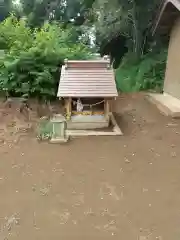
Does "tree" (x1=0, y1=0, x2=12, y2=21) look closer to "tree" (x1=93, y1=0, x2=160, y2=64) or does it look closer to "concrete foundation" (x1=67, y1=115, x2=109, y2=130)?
"tree" (x1=93, y1=0, x2=160, y2=64)

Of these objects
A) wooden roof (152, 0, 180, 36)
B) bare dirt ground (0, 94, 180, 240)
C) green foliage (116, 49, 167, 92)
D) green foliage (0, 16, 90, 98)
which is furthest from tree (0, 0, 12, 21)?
bare dirt ground (0, 94, 180, 240)

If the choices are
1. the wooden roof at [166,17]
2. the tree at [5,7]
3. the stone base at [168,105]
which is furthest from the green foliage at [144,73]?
the tree at [5,7]

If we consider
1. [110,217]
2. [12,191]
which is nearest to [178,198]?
[110,217]

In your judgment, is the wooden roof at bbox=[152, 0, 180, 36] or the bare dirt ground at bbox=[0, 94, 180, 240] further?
the wooden roof at bbox=[152, 0, 180, 36]

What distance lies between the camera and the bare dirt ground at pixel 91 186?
3.21 m

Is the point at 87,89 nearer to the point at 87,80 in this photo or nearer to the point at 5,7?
the point at 87,80

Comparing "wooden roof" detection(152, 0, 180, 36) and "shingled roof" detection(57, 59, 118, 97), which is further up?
"wooden roof" detection(152, 0, 180, 36)

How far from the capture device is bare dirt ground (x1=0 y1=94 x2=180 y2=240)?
3.21 meters

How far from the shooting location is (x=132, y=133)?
268 inches

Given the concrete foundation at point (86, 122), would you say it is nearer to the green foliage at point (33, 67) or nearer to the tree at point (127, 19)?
the green foliage at point (33, 67)

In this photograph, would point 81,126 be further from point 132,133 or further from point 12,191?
point 12,191

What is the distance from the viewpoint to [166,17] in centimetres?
1014

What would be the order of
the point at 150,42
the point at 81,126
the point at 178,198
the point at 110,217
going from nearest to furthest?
the point at 110,217, the point at 178,198, the point at 81,126, the point at 150,42

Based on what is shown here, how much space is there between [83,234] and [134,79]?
43.8 feet
